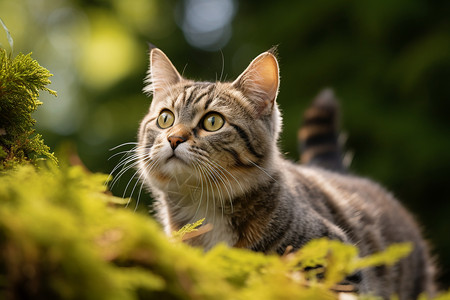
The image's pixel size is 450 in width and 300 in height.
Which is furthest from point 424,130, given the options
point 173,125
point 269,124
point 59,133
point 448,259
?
point 59,133

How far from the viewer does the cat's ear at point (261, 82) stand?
1981 mm

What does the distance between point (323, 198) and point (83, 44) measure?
4762mm

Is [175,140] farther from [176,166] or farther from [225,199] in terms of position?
[225,199]

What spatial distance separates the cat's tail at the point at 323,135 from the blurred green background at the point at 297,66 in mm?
1307

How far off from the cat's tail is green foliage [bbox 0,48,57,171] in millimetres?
2620

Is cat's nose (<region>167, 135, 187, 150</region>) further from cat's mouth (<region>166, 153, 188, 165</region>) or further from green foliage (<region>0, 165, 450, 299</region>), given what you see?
green foliage (<region>0, 165, 450, 299</region>)

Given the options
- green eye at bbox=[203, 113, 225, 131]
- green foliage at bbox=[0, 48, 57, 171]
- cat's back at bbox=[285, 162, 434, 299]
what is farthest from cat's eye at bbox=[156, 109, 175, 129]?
green foliage at bbox=[0, 48, 57, 171]

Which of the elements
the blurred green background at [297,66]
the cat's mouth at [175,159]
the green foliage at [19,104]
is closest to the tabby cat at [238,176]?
the cat's mouth at [175,159]

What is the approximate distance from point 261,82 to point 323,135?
1.52 meters

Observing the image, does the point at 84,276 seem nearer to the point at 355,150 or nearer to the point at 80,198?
the point at 80,198

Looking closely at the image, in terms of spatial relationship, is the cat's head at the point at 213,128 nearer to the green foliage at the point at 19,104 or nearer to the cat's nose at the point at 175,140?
the cat's nose at the point at 175,140

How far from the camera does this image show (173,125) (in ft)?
6.43

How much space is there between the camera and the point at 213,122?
192cm

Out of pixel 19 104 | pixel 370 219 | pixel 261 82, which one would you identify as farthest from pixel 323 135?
pixel 19 104
